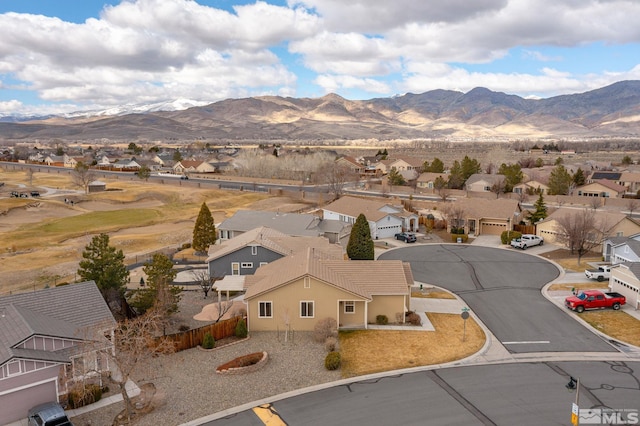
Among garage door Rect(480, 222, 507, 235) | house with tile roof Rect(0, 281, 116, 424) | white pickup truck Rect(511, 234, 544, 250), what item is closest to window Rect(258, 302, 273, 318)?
house with tile roof Rect(0, 281, 116, 424)

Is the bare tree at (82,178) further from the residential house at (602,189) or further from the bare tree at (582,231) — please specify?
the residential house at (602,189)

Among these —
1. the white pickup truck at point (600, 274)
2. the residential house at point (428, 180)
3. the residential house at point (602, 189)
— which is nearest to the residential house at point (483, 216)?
the white pickup truck at point (600, 274)

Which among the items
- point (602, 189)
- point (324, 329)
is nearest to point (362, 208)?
point (324, 329)

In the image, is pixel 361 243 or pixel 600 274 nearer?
pixel 600 274

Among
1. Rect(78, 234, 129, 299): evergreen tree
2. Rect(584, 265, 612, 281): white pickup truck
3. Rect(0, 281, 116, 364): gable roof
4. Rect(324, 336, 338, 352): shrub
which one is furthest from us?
Rect(584, 265, 612, 281): white pickup truck

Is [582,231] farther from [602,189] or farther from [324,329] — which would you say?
[602,189]

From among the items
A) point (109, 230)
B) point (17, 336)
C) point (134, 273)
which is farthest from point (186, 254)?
point (17, 336)

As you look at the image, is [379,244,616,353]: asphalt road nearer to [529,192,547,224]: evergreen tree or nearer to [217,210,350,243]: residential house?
[217,210,350,243]: residential house
